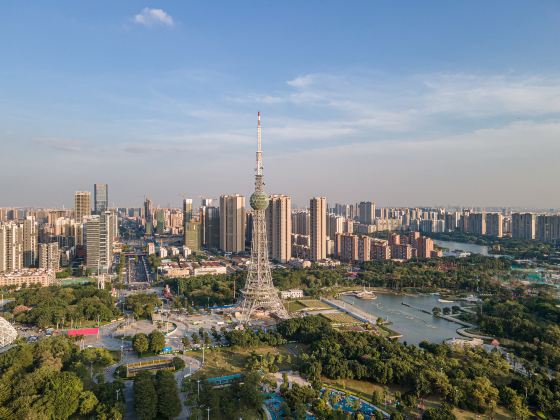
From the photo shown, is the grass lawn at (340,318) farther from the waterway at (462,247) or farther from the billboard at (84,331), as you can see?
the waterway at (462,247)

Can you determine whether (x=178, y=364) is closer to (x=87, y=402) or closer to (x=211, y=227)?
(x=87, y=402)

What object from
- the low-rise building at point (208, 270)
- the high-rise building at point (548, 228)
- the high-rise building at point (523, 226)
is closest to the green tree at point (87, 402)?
the low-rise building at point (208, 270)

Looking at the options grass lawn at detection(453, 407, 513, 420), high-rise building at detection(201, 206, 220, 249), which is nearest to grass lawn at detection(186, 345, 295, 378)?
grass lawn at detection(453, 407, 513, 420)

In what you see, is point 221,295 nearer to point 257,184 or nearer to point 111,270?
point 257,184

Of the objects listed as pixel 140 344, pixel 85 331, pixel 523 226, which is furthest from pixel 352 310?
pixel 523 226

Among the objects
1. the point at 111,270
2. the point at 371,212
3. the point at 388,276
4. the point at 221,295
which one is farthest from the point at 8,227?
the point at 371,212

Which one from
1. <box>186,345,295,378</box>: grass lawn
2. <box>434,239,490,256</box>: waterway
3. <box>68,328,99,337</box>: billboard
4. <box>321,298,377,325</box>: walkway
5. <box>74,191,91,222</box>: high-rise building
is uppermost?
<box>74,191,91,222</box>: high-rise building

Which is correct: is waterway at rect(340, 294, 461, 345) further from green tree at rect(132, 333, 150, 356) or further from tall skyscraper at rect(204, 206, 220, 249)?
tall skyscraper at rect(204, 206, 220, 249)
